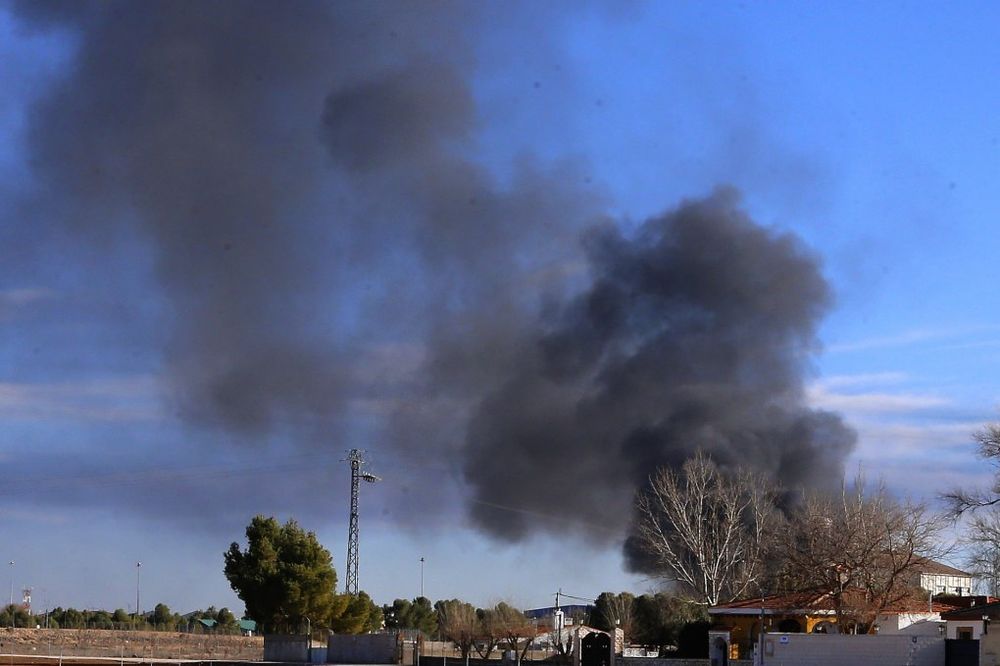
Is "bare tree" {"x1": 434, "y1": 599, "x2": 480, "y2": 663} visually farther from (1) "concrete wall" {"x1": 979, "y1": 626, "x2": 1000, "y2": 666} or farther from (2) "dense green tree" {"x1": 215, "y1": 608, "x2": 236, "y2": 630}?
(2) "dense green tree" {"x1": 215, "y1": 608, "x2": 236, "y2": 630}

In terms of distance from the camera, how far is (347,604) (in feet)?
267

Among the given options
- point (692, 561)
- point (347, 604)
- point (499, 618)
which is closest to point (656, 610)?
point (692, 561)

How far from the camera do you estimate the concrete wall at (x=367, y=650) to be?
6900cm

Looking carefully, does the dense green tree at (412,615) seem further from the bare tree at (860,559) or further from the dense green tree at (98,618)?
the bare tree at (860,559)

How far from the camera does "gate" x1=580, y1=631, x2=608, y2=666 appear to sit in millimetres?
53531

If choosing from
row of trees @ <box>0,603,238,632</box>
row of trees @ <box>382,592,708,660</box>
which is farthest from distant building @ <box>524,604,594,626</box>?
row of trees @ <box>0,603,238,632</box>

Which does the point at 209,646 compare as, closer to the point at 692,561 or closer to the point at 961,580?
the point at 692,561

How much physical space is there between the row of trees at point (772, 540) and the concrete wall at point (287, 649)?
2058 centimetres

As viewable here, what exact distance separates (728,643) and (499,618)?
87.0 feet

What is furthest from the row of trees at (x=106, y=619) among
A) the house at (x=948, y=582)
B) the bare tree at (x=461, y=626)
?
the house at (x=948, y=582)

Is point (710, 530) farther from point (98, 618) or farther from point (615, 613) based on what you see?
point (98, 618)

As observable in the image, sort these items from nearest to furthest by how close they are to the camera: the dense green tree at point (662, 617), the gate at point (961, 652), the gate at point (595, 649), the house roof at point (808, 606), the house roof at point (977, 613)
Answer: the gate at point (961, 652), the house roof at point (977, 613), the house roof at point (808, 606), the gate at point (595, 649), the dense green tree at point (662, 617)

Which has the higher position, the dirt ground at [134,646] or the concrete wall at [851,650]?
the concrete wall at [851,650]

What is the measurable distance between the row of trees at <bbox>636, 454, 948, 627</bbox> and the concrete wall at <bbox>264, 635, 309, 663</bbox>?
20.6m
